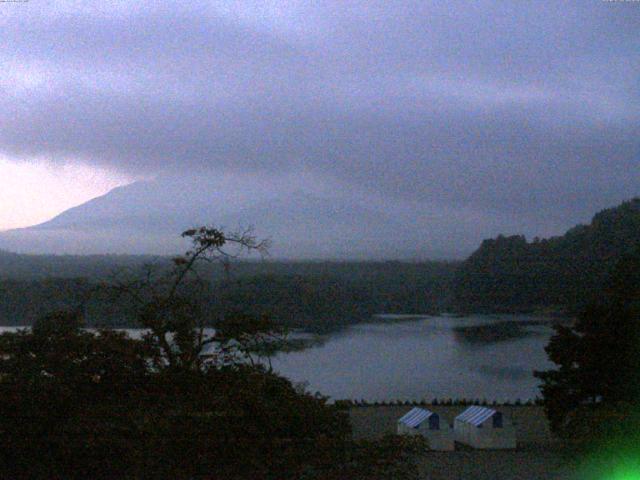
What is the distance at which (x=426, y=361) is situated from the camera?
72.3 feet

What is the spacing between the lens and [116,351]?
15.6 ft

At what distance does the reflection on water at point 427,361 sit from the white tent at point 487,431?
298cm

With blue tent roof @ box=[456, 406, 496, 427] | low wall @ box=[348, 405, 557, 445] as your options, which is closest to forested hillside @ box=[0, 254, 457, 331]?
low wall @ box=[348, 405, 557, 445]

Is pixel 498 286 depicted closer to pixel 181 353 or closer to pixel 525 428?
pixel 525 428

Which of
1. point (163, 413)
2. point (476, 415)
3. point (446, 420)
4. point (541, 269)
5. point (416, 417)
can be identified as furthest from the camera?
point (541, 269)

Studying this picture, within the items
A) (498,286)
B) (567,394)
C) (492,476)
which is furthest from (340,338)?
(498,286)

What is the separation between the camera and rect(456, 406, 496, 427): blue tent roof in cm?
1334

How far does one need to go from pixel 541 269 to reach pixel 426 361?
40.1ft

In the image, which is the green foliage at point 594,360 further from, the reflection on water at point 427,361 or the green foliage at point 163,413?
the green foliage at point 163,413

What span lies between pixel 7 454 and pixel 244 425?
1.49 meters

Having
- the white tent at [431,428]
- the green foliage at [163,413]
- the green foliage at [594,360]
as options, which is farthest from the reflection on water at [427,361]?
the green foliage at [163,413]

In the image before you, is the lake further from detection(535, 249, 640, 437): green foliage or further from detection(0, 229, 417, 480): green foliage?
detection(0, 229, 417, 480): green foliage

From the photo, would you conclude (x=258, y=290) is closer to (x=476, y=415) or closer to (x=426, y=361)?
(x=476, y=415)

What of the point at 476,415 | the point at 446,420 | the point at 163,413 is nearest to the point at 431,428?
the point at 476,415
